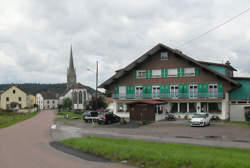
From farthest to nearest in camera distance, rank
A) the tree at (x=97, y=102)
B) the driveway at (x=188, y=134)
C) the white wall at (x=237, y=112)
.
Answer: the tree at (x=97, y=102) → the white wall at (x=237, y=112) → the driveway at (x=188, y=134)

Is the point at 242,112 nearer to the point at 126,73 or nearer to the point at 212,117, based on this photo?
the point at 212,117

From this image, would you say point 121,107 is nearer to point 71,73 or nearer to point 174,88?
point 174,88

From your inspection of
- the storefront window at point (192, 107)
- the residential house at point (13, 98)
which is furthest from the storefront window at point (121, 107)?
the residential house at point (13, 98)

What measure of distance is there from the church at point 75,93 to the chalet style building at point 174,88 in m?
50.0

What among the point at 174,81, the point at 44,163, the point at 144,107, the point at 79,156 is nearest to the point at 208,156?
the point at 79,156

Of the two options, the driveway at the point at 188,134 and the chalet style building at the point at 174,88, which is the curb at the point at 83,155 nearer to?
the driveway at the point at 188,134

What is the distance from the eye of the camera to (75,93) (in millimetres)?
111250

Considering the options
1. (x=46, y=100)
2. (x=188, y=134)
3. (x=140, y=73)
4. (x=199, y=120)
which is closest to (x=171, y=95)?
(x=140, y=73)

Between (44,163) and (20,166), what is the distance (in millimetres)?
992

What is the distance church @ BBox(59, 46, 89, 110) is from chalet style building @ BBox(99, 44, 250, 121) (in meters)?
50.0

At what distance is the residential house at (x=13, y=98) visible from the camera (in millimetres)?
85438

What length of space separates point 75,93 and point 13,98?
29.5m

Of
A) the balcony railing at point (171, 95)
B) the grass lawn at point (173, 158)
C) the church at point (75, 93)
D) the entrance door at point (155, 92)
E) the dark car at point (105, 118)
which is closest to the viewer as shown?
the grass lawn at point (173, 158)

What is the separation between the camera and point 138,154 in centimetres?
1224
